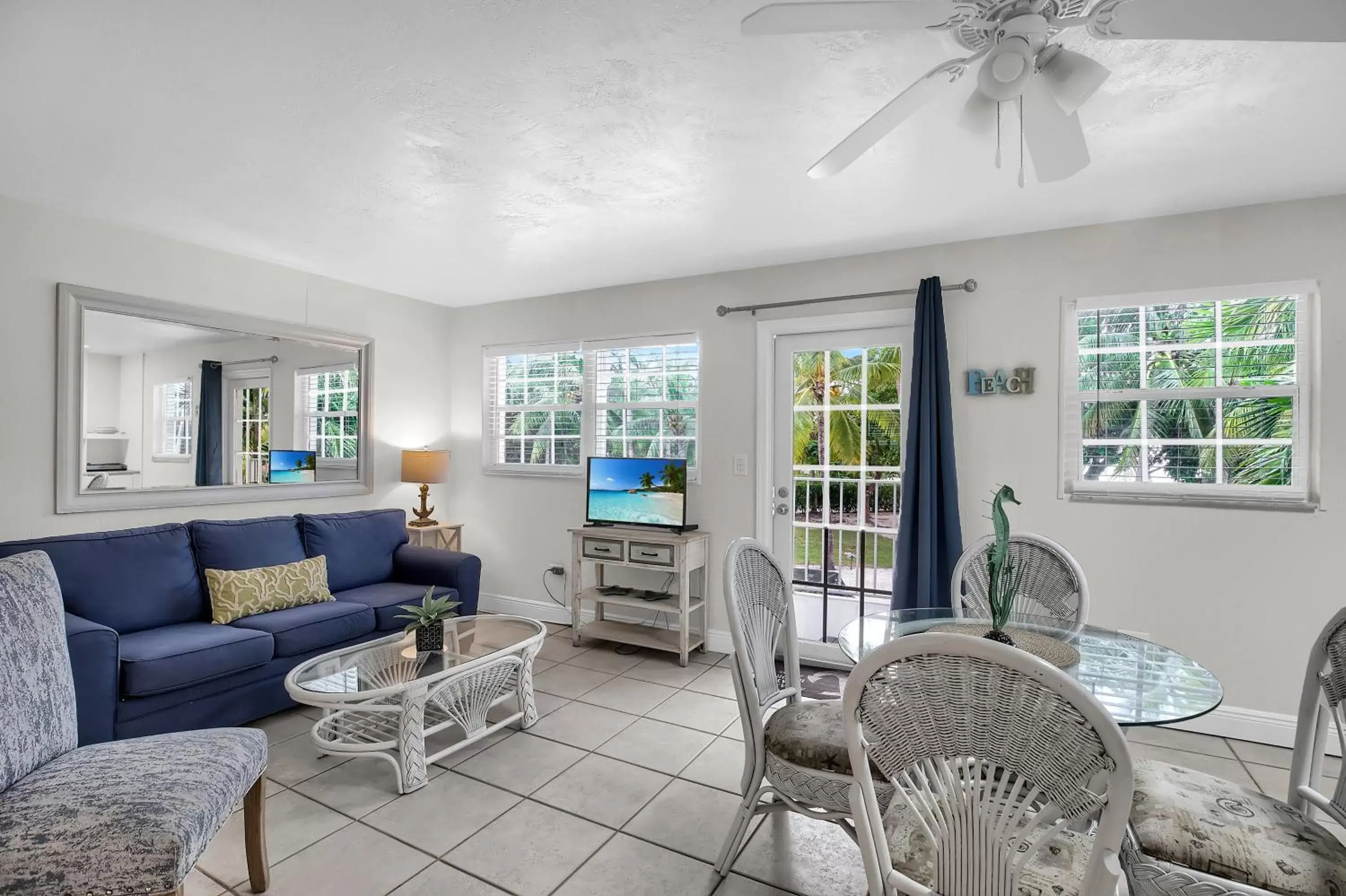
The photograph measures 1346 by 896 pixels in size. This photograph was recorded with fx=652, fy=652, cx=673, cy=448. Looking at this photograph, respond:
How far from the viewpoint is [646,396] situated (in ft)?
15.0

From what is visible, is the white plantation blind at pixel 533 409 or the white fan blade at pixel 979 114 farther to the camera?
the white plantation blind at pixel 533 409

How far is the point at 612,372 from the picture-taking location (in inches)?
184

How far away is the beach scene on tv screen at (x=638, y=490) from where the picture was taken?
420 cm

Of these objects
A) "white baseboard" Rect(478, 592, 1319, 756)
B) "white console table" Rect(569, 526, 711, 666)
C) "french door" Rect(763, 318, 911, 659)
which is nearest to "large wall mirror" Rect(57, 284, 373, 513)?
"white console table" Rect(569, 526, 711, 666)

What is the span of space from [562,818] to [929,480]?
7.80ft

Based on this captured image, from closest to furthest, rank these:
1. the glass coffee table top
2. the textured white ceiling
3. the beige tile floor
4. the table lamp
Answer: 1. the textured white ceiling
2. the beige tile floor
3. the glass coffee table top
4. the table lamp

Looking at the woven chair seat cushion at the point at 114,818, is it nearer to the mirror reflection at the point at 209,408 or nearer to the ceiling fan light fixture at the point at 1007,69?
the mirror reflection at the point at 209,408

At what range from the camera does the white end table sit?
4734 mm

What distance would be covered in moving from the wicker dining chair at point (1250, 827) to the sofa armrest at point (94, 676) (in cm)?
334

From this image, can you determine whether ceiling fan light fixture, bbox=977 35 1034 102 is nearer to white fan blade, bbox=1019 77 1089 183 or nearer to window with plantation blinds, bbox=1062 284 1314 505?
white fan blade, bbox=1019 77 1089 183

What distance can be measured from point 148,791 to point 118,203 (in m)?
2.82

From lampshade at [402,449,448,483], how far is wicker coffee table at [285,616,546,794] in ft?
5.55

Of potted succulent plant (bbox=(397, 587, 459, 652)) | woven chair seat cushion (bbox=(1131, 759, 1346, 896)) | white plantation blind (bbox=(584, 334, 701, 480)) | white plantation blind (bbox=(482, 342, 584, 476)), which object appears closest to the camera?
woven chair seat cushion (bbox=(1131, 759, 1346, 896))

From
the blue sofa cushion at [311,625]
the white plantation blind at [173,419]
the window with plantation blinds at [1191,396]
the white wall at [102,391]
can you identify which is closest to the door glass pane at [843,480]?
the window with plantation blinds at [1191,396]
